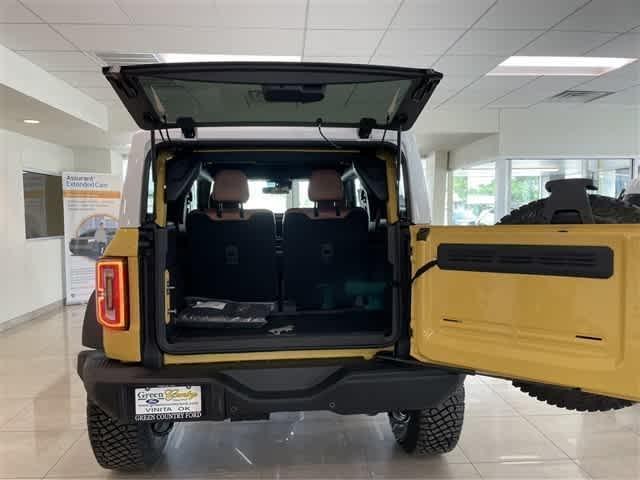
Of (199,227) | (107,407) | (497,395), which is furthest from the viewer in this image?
(497,395)

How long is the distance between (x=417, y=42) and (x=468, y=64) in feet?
3.11

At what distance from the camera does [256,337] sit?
1.87 metres

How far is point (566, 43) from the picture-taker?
14.2ft

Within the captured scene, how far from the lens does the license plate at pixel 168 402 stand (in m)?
1.64

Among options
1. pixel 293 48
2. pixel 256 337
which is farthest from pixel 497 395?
pixel 293 48

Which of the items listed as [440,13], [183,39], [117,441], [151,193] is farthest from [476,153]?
[117,441]

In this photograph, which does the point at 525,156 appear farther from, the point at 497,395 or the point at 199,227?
the point at 199,227

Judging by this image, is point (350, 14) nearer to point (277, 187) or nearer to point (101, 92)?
point (277, 187)

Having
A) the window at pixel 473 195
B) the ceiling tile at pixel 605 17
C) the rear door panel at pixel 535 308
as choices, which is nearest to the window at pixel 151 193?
the rear door panel at pixel 535 308

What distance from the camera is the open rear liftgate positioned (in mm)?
1313

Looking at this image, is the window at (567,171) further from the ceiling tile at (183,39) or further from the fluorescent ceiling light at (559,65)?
the ceiling tile at (183,39)

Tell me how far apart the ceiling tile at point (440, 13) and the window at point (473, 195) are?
4615 millimetres

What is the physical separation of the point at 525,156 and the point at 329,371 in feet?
22.6

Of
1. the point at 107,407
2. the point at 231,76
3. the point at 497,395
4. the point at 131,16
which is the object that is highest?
the point at 131,16
